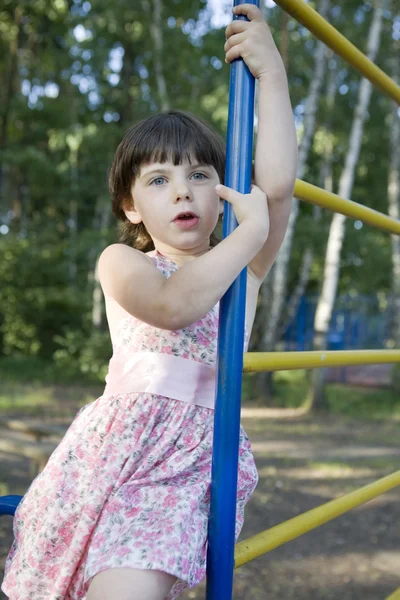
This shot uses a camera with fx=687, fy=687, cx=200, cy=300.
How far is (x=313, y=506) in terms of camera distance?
156 inches

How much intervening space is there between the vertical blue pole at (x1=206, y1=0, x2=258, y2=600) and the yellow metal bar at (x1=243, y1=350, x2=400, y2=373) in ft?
0.18

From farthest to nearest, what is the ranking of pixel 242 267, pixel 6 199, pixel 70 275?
pixel 6 199
pixel 70 275
pixel 242 267

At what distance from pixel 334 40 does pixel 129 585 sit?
3.47 feet

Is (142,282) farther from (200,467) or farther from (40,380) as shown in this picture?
(40,380)

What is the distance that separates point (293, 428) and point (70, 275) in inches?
262

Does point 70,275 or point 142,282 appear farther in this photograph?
point 70,275

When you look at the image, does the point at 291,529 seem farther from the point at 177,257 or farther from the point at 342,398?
the point at 342,398

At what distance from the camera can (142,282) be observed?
110cm

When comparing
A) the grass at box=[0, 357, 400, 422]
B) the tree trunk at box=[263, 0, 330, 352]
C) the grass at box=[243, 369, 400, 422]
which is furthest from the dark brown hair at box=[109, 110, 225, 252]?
the grass at box=[243, 369, 400, 422]

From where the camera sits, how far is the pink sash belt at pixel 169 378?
1169 mm

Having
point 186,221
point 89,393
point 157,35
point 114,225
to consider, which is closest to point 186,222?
point 186,221

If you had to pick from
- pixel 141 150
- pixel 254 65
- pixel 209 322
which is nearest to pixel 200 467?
pixel 209 322

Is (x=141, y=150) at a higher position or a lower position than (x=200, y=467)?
higher

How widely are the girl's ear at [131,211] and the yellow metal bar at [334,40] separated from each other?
45 centimetres
